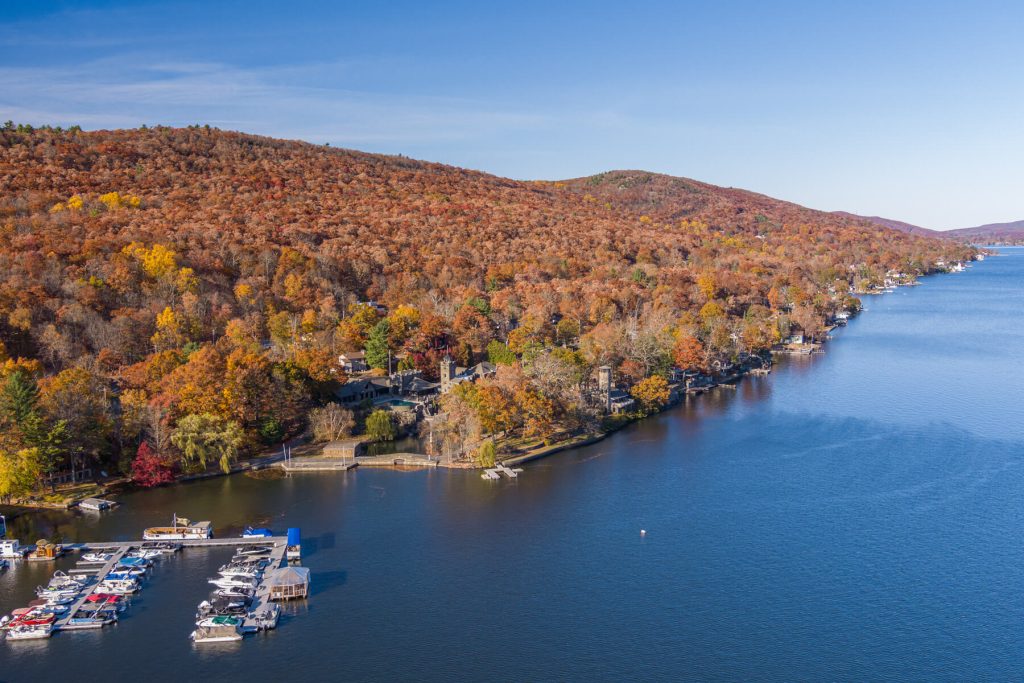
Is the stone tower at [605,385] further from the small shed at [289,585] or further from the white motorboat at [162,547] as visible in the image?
the white motorboat at [162,547]

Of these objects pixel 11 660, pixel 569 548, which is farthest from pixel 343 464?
pixel 11 660

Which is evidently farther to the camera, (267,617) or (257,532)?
(257,532)

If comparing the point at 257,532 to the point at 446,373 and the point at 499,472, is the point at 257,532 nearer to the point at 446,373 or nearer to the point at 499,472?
the point at 499,472

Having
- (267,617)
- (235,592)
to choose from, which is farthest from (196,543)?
(267,617)

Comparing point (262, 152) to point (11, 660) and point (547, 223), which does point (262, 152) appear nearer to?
point (547, 223)

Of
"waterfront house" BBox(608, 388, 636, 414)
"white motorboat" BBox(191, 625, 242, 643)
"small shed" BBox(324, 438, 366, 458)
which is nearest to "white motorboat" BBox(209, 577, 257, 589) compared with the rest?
"white motorboat" BBox(191, 625, 242, 643)

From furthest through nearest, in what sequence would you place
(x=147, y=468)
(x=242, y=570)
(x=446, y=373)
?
(x=446, y=373) < (x=147, y=468) < (x=242, y=570)
